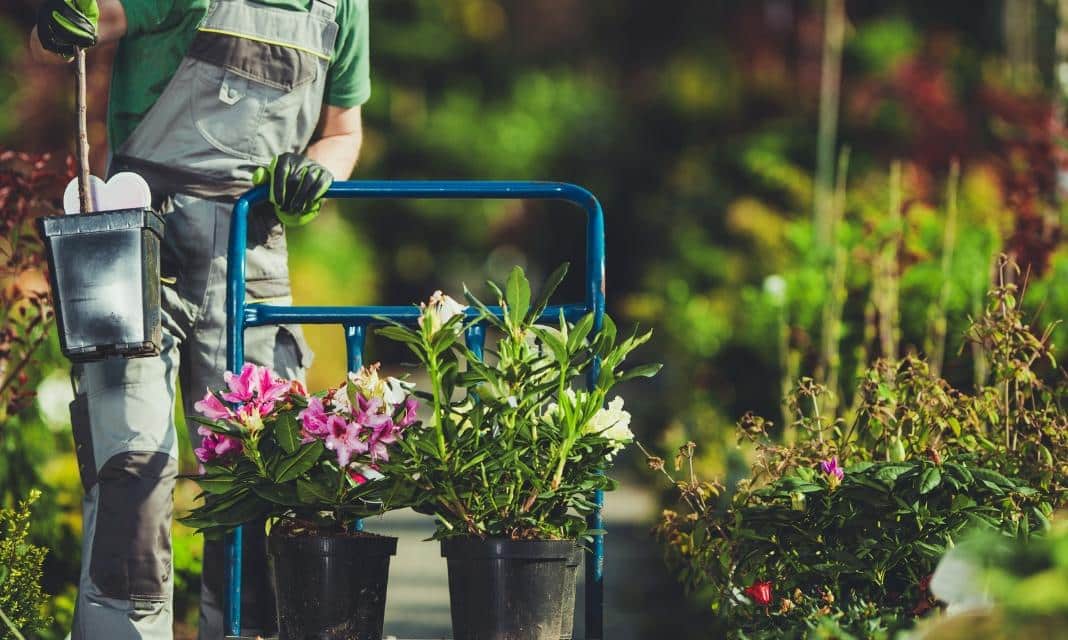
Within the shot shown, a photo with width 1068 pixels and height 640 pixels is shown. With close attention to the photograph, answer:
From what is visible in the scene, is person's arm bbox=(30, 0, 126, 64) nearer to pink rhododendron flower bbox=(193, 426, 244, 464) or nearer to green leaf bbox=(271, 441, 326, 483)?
pink rhododendron flower bbox=(193, 426, 244, 464)

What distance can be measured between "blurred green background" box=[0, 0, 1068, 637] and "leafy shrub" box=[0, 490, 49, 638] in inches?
31.6

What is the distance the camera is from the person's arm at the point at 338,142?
152 inches

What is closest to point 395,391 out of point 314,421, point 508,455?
point 314,421

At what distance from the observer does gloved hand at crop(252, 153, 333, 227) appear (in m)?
3.40

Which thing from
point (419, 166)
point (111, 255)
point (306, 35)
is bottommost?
point (419, 166)

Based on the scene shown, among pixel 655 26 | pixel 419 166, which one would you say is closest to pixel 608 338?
pixel 419 166

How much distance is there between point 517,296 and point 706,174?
35.4ft

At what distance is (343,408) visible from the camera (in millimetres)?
3031

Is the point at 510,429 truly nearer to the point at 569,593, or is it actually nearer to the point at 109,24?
the point at 569,593

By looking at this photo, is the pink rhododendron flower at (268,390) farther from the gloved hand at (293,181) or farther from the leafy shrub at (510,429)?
the gloved hand at (293,181)

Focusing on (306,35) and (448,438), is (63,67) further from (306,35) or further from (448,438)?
(448,438)

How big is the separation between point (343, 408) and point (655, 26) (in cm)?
2022

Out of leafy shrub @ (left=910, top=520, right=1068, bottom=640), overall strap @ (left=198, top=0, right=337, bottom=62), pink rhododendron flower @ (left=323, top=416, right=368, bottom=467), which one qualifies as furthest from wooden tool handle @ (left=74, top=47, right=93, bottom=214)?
leafy shrub @ (left=910, top=520, right=1068, bottom=640)

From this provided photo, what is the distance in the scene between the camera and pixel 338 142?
12.8 feet
